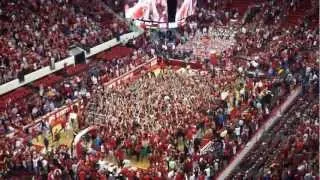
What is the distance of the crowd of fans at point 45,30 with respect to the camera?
25.0 meters

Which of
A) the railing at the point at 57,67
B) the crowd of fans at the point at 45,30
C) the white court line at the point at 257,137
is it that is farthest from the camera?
the crowd of fans at the point at 45,30

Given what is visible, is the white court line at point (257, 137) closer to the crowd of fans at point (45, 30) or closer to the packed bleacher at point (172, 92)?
the packed bleacher at point (172, 92)

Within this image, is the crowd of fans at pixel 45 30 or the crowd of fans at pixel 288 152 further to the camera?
the crowd of fans at pixel 45 30

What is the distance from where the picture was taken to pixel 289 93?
22.2 metres

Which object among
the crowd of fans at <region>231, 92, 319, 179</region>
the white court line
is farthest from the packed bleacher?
the white court line

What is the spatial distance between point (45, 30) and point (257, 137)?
37.9 feet

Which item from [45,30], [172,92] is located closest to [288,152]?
[172,92]

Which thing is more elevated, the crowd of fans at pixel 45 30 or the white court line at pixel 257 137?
the crowd of fans at pixel 45 30

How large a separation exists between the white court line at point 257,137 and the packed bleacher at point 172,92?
0.16 m

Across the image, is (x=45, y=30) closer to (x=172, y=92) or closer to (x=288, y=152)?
(x=172, y=92)

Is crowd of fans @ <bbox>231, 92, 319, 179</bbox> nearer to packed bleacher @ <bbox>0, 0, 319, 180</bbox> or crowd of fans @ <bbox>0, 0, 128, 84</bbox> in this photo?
packed bleacher @ <bbox>0, 0, 319, 180</bbox>

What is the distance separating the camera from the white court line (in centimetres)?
1791

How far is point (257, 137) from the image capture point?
19641mm

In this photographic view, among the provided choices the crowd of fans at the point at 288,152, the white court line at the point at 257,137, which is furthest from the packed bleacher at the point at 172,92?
the white court line at the point at 257,137
